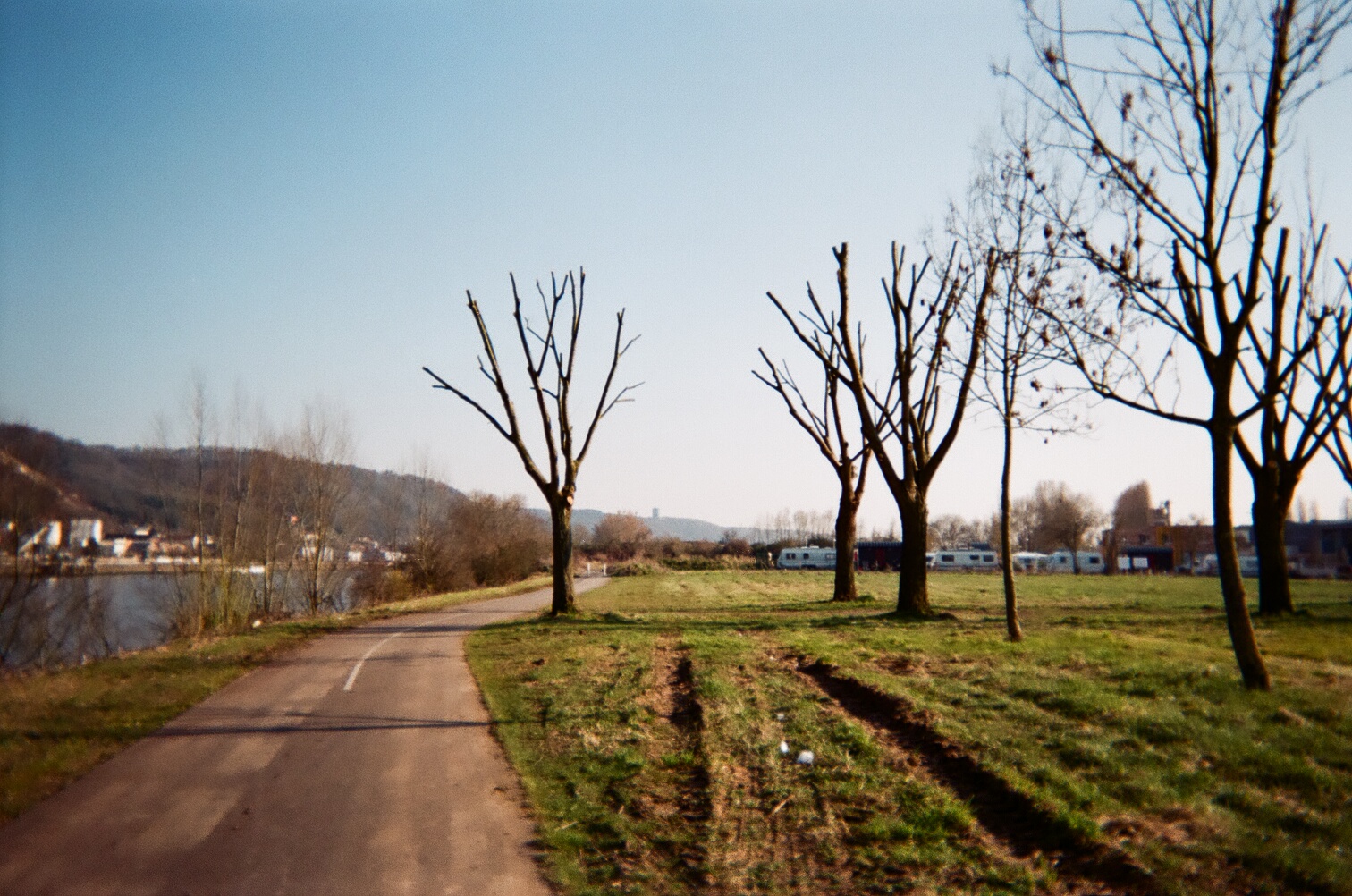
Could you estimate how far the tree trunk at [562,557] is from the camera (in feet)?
75.1

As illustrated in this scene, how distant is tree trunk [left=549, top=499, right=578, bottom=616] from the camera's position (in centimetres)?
2289

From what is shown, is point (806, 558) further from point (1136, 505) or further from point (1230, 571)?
point (1230, 571)

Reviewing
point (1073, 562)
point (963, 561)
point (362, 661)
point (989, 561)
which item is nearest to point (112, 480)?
point (362, 661)

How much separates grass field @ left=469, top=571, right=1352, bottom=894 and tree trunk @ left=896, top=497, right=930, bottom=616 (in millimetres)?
6038

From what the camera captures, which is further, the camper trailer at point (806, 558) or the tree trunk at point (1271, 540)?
the camper trailer at point (806, 558)

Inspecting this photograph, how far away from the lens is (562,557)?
76.0ft

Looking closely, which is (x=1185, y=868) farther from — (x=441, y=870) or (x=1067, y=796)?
(x=441, y=870)

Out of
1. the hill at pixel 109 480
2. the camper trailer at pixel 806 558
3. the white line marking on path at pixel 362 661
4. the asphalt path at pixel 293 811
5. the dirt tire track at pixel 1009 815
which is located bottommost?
the camper trailer at pixel 806 558

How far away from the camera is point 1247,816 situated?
17.7ft

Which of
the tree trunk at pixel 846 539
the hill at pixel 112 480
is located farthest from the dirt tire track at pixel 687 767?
the hill at pixel 112 480

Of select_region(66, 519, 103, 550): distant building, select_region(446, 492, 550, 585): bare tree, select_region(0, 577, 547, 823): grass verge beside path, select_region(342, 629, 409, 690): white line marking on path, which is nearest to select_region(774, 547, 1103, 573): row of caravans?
select_region(446, 492, 550, 585): bare tree

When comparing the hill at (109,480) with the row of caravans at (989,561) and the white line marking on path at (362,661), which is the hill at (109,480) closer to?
the white line marking on path at (362,661)

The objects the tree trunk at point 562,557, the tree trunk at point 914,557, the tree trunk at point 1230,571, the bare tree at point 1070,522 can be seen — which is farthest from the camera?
the bare tree at point 1070,522

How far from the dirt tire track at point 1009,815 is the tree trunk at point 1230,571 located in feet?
11.5
